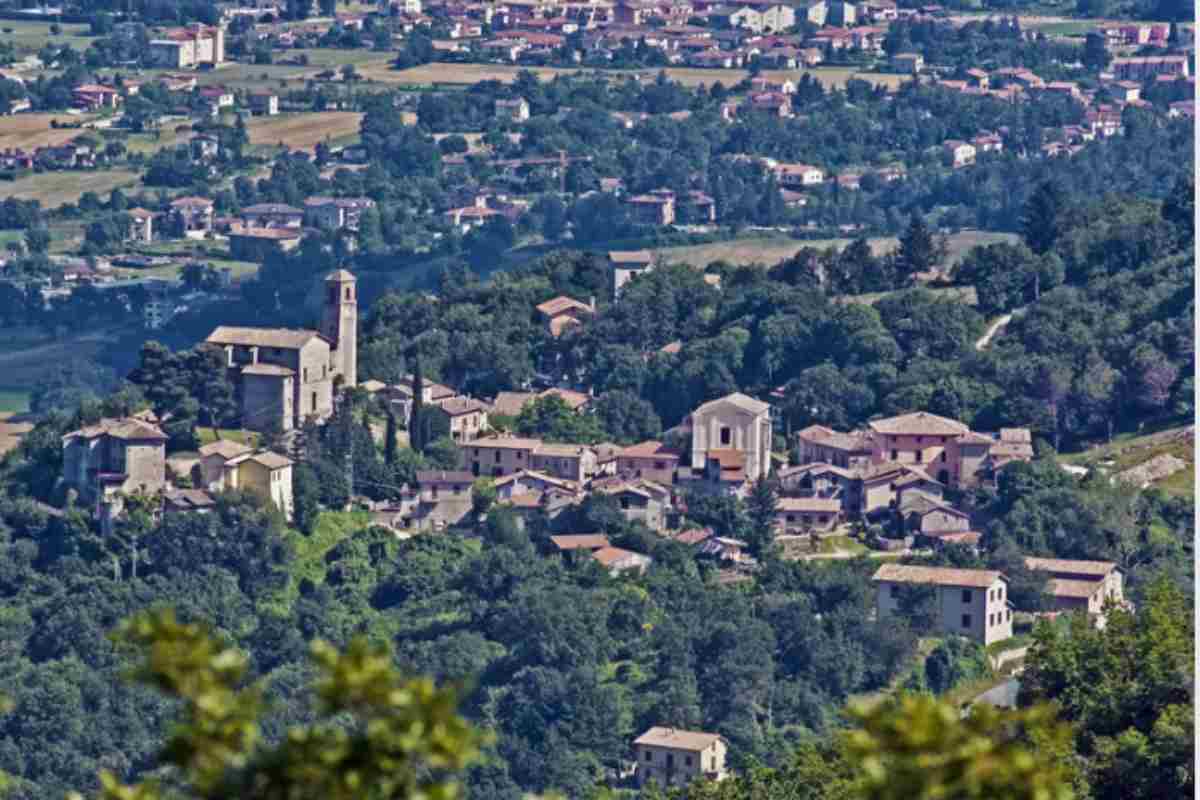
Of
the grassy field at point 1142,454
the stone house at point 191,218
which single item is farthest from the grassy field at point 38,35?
the grassy field at point 1142,454

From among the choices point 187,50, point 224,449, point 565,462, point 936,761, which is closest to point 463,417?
point 565,462

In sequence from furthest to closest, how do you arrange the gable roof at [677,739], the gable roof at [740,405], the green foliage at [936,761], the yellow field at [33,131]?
the yellow field at [33,131]
the gable roof at [740,405]
the gable roof at [677,739]
the green foliage at [936,761]

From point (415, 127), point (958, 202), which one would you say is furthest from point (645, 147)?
point (958, 202)

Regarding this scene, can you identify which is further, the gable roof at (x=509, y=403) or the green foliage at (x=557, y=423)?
the gable roof at (x=509, y=403)

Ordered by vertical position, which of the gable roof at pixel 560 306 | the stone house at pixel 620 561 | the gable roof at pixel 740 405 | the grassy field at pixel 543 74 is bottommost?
the stone house at pixel 620 561

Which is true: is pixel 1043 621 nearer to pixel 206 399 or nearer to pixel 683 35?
pixel 206 399

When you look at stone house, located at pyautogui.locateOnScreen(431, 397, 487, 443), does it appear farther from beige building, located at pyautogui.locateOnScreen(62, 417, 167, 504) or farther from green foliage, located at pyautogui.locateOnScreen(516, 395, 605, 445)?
beige building, located at pyautogui.locateOnScreen(62, 417, 167, 504)

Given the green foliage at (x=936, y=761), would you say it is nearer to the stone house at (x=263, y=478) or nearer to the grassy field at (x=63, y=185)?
the stone house at (x=263, y=478)

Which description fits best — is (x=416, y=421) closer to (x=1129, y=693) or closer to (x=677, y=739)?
(x=677, y=739)
